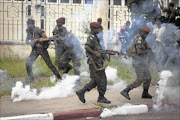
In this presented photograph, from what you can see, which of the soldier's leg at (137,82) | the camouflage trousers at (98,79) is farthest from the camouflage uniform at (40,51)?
the soldier's leg at (137,82)

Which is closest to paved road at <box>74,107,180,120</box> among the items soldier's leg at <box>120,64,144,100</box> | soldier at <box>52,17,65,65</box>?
soldier's leg at <box>120,64,144,100</box>

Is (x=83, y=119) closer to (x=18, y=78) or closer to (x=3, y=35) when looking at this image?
(x=18, y=78)

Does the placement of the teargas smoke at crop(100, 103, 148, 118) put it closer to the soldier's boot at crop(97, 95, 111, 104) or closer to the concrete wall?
the soldier's boot at crop(97, 95, 111, 104)

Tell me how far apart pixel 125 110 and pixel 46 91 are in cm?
214

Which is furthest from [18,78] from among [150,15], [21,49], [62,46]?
[150,15]

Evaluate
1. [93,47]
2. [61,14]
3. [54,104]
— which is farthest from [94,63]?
[61,14]

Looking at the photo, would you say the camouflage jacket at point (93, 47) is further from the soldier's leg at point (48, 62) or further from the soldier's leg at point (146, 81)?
the soldier's leg at point (48, 62)

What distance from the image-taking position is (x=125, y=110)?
6.55 metres

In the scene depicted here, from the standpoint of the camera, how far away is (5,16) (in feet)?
42.6

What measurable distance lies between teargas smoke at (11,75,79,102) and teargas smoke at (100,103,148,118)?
1.71m

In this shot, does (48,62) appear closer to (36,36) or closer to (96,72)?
(36,36)

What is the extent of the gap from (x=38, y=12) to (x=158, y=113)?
7464mm

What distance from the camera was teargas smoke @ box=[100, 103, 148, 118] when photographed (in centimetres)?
638

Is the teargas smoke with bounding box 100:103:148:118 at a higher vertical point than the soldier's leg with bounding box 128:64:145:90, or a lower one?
lower
